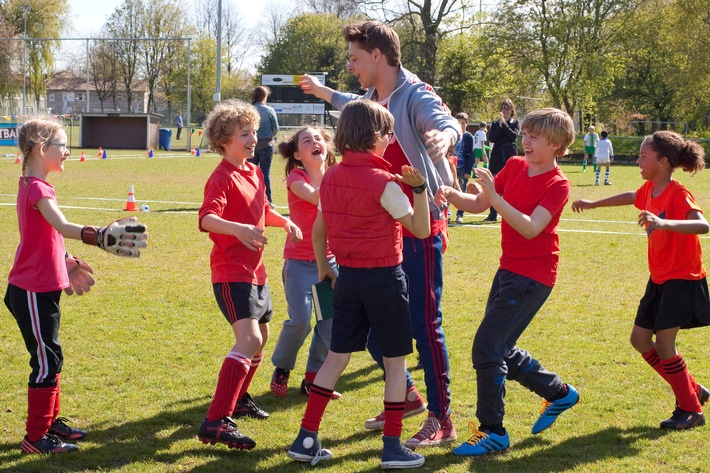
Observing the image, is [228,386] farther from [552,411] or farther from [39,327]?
[552,411]

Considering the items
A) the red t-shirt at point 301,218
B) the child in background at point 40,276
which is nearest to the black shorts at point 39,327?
the child in background at point 40,276

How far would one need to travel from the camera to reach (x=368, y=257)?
4.09 m

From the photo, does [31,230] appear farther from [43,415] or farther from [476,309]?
[476,309]

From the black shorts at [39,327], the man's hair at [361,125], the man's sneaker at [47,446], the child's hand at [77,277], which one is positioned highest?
the man's hair at [361,125]

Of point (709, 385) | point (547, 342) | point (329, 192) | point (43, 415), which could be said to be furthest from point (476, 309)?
point (43, 415)

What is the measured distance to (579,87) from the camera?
52.8 m

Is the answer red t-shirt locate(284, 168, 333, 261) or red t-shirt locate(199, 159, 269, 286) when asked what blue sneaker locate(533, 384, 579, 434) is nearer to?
red t-shirt locate(284, 168, 333, 261)

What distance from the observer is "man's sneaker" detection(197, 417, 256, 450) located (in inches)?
170

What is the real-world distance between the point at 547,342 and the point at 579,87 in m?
49.1

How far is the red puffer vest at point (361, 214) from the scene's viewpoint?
4047mm

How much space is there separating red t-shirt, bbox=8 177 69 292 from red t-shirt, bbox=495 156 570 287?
244cm

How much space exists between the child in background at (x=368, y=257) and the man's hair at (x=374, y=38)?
0.58 m

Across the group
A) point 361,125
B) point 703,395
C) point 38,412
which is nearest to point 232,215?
point 361,125

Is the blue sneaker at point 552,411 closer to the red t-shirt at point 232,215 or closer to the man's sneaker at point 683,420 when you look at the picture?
the man's sneaker at point 683,420
